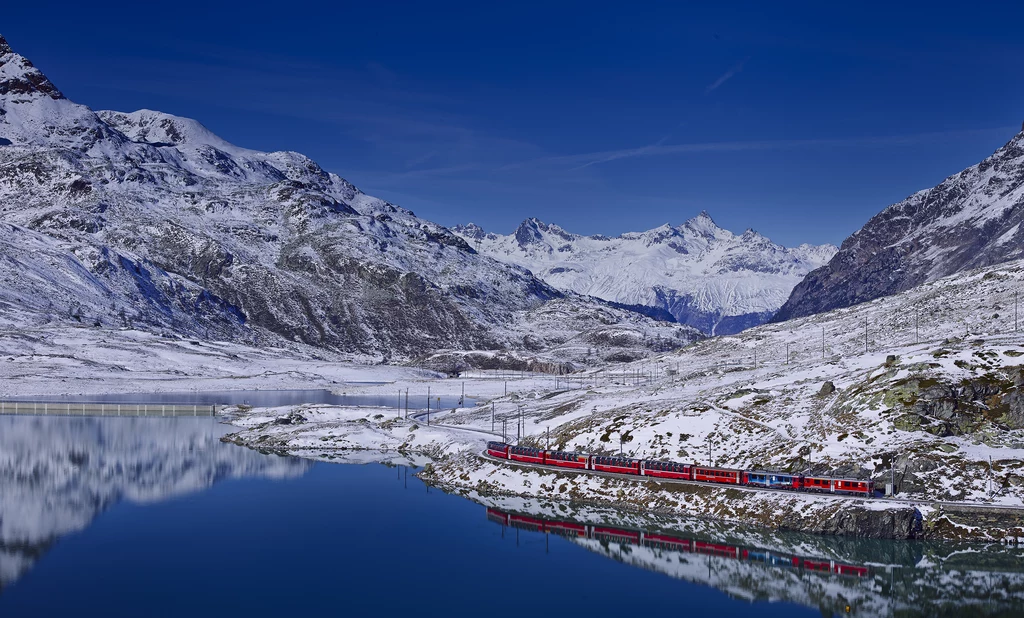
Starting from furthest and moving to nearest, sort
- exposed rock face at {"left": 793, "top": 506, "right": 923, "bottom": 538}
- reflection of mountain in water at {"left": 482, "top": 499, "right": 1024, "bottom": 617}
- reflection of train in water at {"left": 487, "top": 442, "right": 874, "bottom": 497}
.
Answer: reflection of train in water at {"left": 487, "top": 442, "right": 874, "bottom": 497}
exposed rock face at {"left": 793, "top": 506, "right": 923, "bottom": 538}
reflection of mountain in water at {"left": 482, "top": 499, "right": 1024, "bottom": 617}

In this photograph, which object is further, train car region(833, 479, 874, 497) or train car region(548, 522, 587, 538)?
train car region(548, 522, 587, 538)

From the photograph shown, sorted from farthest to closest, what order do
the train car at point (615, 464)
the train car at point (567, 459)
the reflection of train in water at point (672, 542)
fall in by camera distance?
1. the train car at point (567, 459)
2. the train car at point (615, 464)
3. the reflection of train in water at point (672, 542)

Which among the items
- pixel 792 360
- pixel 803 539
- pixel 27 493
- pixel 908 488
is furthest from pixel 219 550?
pixel 792 360

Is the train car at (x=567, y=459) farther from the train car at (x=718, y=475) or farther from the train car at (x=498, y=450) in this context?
the train car at (x=718, y=475)

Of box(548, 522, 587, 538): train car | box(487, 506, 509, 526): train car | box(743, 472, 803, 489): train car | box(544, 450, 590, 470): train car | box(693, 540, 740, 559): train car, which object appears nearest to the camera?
box(693, 540, 740, 559): train car

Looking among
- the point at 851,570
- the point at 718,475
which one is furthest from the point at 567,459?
the point at 851,570

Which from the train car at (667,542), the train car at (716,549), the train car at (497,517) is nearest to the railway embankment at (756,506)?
the train car at (667,542)

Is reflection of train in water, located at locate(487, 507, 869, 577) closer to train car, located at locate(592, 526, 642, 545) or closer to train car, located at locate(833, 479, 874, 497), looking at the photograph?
train car, located at locate(592, 526, 642, 545)

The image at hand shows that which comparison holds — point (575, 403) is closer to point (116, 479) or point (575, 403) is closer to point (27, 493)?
point (116, 479)

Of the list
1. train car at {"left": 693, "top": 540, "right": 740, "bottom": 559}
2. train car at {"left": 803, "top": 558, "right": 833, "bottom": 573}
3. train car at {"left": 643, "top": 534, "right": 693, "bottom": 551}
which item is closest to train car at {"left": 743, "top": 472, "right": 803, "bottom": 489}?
train car at {"left": 693, "top": 540, "right": 740, "bottom": 559}
